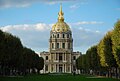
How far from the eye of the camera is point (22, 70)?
132375 millimetres

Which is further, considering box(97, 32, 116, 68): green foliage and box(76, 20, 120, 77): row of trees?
box(97, 32, 116, 68): green foliage

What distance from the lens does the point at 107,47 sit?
89938mm

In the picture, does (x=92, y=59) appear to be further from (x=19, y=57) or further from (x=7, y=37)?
(x=7, y=37)

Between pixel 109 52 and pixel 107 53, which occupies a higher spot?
pixel 109 52

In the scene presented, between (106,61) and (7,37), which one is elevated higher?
(7,37)

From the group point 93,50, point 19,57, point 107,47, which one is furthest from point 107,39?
point 93,50

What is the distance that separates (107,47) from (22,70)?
4833cm

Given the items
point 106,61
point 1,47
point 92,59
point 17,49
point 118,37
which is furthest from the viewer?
point 92,59

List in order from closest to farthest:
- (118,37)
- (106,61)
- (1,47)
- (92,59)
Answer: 1. (118,37)
2. (1,47)
3. (106,61)
4. (92,59)

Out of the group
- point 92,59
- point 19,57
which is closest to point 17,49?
point 19,57

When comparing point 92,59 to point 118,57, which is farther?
point 92,59

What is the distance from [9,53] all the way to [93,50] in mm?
36967

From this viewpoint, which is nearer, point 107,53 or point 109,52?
point 109,52

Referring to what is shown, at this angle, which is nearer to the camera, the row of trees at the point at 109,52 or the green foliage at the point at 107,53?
the row of trees at the point at 109,52
